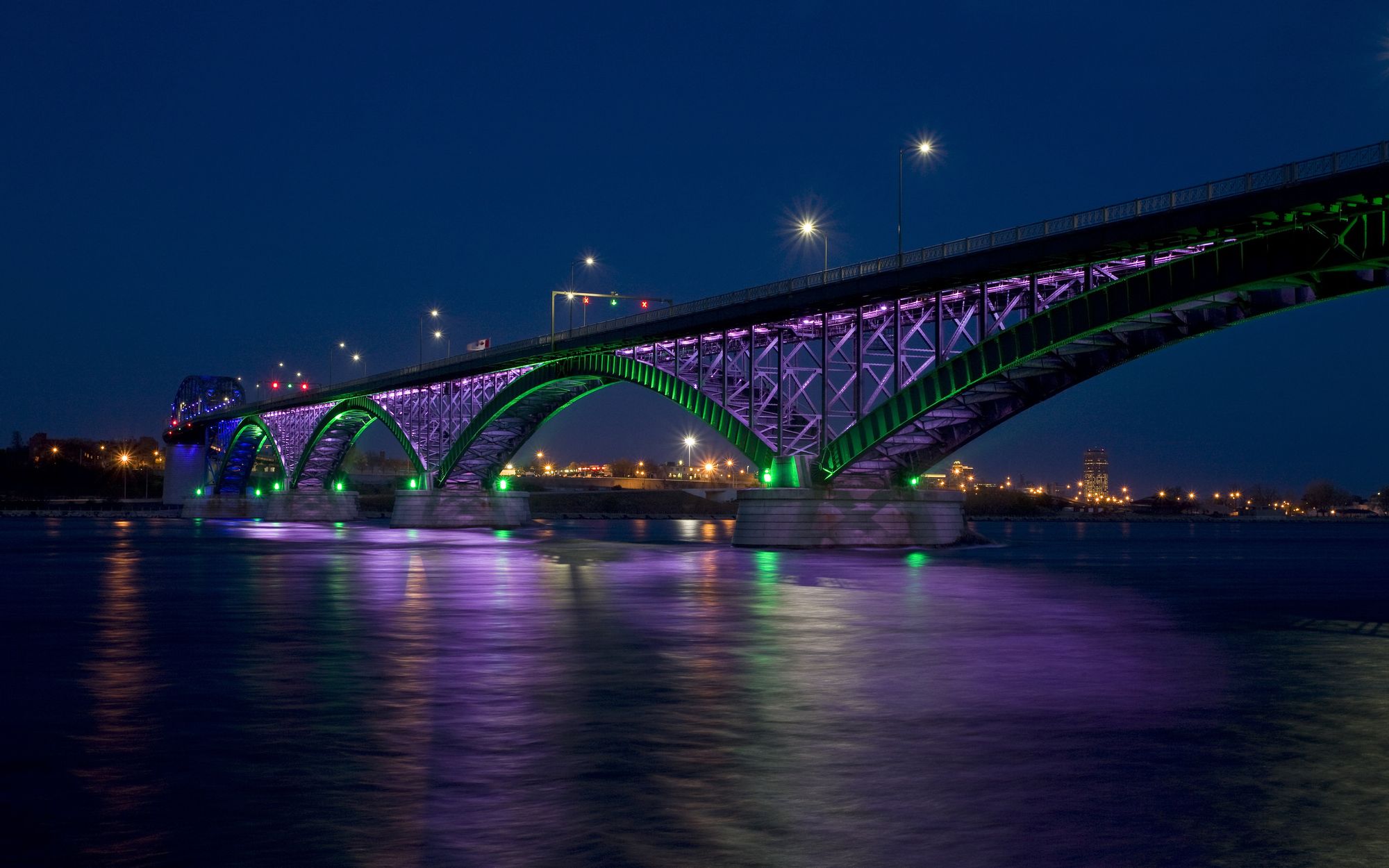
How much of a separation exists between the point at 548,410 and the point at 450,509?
53.2ft

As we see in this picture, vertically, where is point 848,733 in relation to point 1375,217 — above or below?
below

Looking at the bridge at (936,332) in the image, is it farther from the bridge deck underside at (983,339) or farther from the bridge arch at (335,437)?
the bridge arch at (335,437)

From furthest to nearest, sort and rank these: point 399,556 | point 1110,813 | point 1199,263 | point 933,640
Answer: point 399,556 < point 1199,263 < point 933,640 < point 1110,813

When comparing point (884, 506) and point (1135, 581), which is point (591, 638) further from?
point (884, 506)

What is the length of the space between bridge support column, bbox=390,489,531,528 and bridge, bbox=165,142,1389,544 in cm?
1364

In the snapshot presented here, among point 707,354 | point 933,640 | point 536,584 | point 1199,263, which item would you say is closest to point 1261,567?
point 1199,263

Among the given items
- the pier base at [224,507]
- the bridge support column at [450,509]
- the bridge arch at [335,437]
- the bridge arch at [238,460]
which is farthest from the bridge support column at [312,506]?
the bridge support column at [450,509]

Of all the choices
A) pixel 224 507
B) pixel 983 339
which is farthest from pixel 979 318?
pixel 224 507

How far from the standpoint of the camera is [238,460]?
189 meters

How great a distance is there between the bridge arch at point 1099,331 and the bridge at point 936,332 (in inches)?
3.2

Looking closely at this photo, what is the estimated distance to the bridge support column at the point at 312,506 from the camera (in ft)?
523

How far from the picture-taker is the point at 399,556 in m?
64.4

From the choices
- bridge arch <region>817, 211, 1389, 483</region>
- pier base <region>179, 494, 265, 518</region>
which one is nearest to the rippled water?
bridge arch <region>817, 211, 1389, 483</region>

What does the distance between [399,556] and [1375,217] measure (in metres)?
46.0
